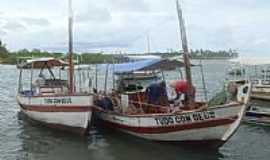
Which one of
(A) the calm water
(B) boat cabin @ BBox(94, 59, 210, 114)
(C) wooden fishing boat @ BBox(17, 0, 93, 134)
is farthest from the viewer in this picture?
(C) wooden fishing boat @ BBox(17, 0, 93, 134)

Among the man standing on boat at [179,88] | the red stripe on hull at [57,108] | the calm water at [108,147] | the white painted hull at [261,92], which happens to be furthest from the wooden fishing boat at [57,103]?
the white painted hull at [261,92]

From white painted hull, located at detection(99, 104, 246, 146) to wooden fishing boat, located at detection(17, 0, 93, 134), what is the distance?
78.9 inches

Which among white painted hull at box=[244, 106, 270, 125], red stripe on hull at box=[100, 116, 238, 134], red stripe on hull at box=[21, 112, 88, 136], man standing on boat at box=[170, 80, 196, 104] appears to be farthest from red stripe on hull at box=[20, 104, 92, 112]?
white painted hull at box=[244, 106, 270, 125]

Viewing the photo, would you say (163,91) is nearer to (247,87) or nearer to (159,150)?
(159,150)

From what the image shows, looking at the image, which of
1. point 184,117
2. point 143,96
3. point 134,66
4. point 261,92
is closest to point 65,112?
point 143,96

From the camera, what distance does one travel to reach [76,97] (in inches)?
836

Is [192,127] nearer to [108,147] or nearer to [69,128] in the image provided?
[108,147]

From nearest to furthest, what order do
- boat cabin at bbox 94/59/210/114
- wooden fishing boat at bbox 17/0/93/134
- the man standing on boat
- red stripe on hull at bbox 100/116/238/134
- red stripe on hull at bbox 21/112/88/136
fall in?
red stripe on hull at bbox 100/116/238/134, the man standing on boat, boat cabin at bbox 94/59/210/114, wooden fishing boat at bbox 17/0/93/134, red stripe on hull at bbox 21/112/88/136

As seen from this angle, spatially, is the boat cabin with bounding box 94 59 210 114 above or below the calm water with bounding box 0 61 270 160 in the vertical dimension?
above

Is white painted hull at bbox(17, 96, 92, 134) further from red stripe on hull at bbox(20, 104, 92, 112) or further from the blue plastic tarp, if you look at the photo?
the blue plastic tarp

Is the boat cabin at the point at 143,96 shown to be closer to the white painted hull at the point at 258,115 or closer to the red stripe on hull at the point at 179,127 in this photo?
the red stripe on hull at the point at 179,127

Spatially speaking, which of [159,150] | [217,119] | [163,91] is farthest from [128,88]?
[217,119]

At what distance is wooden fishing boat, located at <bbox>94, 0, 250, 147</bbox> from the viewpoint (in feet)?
58.8

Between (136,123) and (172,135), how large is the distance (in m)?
1.78
